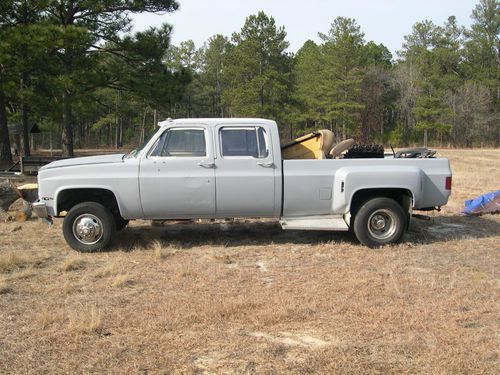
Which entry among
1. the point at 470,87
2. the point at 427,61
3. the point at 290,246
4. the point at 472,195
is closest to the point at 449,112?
the point at 470,87

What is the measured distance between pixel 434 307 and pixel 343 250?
8.03 ft

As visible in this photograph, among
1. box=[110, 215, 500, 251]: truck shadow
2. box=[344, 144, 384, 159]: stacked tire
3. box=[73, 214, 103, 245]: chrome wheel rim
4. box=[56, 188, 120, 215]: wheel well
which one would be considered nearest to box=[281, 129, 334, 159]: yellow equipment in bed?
box=[344, 144, 384, 159]: stacked tire

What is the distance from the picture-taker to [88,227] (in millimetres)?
7367

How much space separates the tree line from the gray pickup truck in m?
12.3

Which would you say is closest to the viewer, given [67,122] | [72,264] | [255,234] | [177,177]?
[72,264]

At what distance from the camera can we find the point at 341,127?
→ 5662 centimetres

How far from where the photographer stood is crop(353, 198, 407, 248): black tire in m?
7.48

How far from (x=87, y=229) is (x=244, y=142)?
98.5 inches

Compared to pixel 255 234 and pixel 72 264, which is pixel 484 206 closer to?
pixel 255 234

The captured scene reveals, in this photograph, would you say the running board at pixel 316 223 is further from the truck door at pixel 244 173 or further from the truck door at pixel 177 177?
the truck door at pixel 177 177

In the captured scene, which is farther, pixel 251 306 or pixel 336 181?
pixel 336 181

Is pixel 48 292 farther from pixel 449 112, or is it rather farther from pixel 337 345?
pixel 449 112

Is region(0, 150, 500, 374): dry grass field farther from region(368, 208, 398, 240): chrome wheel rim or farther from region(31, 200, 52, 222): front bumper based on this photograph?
region(31, 200, 52, 222): front bumper

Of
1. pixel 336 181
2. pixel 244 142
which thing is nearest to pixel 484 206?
pixel 336 181
